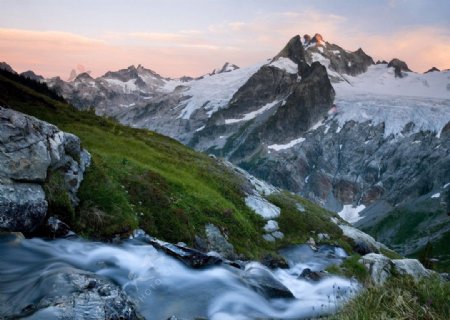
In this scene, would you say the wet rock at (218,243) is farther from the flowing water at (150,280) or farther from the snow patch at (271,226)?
the snow patch at (271,226)

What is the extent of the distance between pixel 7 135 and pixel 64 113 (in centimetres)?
A: 3275

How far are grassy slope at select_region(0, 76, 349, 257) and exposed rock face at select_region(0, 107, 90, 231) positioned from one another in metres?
0.83

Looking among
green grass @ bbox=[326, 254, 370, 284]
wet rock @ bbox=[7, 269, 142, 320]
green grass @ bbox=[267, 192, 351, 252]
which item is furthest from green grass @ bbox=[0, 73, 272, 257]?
wet rock @ bbox=[7, 269, 142, 320]

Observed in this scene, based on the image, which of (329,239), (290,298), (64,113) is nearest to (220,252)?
(290,298)

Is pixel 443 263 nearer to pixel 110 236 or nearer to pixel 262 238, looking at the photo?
pixel 262 238

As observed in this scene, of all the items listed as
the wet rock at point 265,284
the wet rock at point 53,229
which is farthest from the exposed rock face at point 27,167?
the wet rock at point 265,284

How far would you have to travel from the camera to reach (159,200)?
27062 millimetres

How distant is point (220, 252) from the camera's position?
86.2 feet

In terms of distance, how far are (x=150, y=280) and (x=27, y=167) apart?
7.53 meters

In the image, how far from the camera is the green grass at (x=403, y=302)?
28.8ft

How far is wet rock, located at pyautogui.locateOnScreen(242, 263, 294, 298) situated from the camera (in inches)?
784

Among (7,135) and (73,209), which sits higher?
(7,135)

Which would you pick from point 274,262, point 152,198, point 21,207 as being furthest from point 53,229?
point 274,262

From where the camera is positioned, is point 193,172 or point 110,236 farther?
point 193,172
